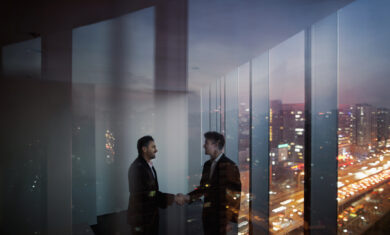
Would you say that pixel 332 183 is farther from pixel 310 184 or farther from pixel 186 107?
pixel 186 107

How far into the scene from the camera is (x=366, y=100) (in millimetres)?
1131

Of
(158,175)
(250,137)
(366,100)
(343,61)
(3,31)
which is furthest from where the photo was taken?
(158,175)

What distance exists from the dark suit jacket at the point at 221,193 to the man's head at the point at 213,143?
3.2 inches

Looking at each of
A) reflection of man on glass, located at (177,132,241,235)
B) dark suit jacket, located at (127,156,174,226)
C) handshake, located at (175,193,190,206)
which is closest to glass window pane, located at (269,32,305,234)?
reflection of man on glass, located at (177,132,241,235)

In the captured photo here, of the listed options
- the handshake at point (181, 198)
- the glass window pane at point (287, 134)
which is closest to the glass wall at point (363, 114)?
the glass window pane at point (287, 134)

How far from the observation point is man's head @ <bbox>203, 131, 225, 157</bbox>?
1809mm

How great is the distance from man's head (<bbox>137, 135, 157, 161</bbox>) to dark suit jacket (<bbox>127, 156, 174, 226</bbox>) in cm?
6

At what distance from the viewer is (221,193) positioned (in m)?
1.76

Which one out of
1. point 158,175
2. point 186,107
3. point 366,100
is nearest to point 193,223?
point 158,175

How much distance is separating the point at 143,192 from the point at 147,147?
45cm

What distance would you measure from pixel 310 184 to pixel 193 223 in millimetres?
1197

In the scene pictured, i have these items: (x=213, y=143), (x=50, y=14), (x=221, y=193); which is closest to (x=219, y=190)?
(x=221, y=193)

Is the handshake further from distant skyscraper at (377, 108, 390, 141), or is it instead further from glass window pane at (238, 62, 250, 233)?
distant skyscraper at (377, 108, 390, 141)

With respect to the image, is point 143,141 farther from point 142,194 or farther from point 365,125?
point 365,125
